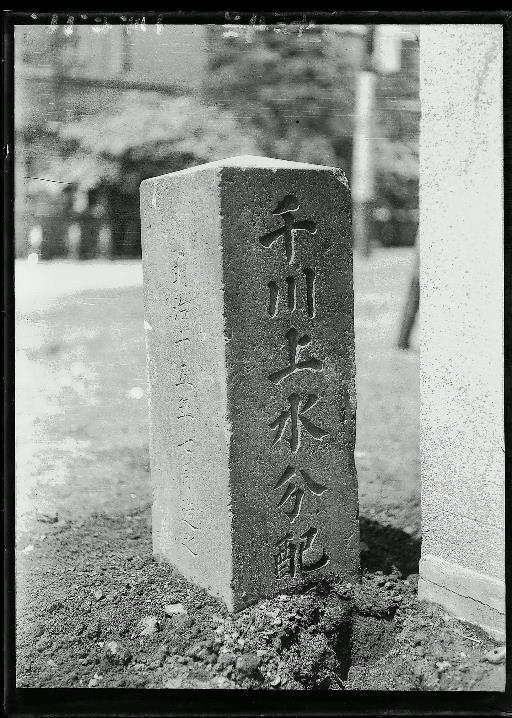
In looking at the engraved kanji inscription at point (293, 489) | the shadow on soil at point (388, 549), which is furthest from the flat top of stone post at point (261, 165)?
the shadow on soil at point (388, 549)

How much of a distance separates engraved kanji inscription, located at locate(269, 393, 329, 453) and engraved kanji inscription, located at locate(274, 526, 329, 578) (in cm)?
34

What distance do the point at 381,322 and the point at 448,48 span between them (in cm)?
313

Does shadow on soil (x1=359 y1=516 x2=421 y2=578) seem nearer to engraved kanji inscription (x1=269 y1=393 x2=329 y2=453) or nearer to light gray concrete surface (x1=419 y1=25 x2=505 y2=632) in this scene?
light gray concrete surface (x1=419 y1=25 x2=505 y2=632)

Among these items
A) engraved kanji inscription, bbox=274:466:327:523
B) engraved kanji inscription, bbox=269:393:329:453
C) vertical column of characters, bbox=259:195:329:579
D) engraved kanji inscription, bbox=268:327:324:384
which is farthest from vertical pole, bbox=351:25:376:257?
engraved kanji inscription, bbox=274:466:327:523

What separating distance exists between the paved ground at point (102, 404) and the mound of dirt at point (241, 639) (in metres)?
0.88

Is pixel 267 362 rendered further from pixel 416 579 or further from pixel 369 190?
pixel 369 190

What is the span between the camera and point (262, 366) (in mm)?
3035

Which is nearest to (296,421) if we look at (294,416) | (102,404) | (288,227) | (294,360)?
(294,416)

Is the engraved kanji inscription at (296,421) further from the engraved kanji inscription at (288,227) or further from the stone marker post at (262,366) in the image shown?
the engraved kanji inscription at (288,227)

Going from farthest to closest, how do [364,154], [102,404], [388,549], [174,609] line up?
[102,404] → [364,154] → [388,549] → [174,609]

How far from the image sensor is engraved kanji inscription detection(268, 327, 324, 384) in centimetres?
307

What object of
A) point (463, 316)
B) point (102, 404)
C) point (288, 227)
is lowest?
point (102, 404)

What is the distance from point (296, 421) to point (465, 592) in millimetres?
924

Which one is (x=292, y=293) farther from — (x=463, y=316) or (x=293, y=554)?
(x=293, y=554)
